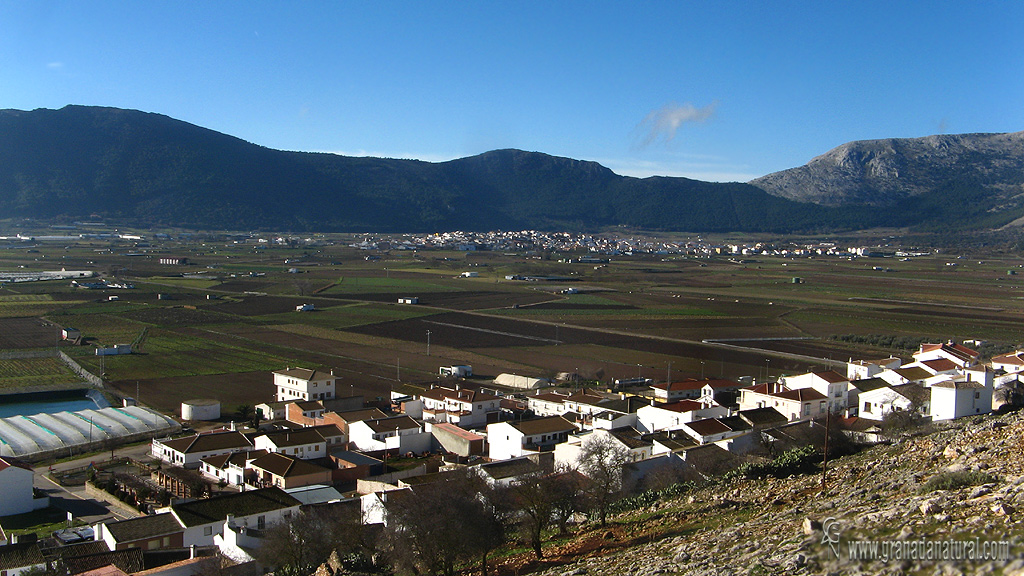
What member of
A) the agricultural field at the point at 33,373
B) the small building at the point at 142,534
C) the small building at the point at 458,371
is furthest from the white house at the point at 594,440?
the agricultural field at the point at 33,373

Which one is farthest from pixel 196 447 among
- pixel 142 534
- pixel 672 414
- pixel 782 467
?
pixel 782 467

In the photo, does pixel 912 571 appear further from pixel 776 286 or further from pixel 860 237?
pixel 860 237

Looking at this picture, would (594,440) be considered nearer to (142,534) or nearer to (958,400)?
(142,534)

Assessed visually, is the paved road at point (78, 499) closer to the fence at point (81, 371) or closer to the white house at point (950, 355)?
the fence at point (81, 371)

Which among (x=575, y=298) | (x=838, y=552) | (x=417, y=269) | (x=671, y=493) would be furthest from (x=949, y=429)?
(x=417, y=269)

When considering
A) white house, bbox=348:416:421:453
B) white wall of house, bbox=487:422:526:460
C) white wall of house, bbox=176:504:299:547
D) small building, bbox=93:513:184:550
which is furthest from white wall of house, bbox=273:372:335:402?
small building, bbox=93:513:184:550

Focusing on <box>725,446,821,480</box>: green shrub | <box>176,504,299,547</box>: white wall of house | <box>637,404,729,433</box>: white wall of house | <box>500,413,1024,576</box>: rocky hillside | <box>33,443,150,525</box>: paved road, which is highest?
<box>500,413,1024,576</box>: rocky hillside

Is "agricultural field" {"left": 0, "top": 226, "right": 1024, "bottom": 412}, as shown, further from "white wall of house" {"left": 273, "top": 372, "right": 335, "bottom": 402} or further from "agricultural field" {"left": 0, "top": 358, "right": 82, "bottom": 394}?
"agricultural field" {"left": 0, "top": 358, "right": 82, "bottom": 394}
